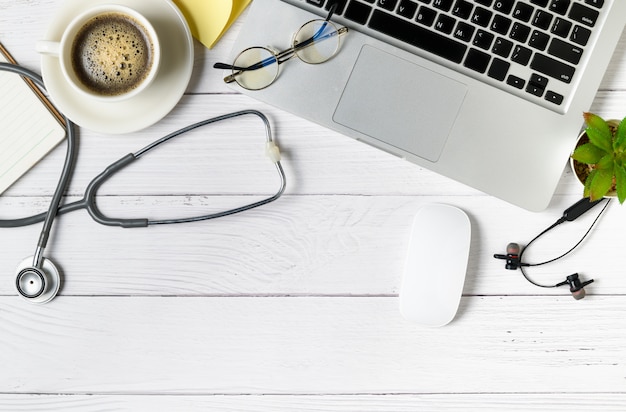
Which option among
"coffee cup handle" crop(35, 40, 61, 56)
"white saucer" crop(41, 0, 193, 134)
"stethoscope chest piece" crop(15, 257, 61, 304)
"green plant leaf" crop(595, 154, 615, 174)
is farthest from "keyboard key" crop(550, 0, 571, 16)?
"stethoscope chest piece" crop(15, 257, 61, 304)

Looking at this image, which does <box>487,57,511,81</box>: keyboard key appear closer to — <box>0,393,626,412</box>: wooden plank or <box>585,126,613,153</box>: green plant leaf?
<box>585,126,613,153</box>: green plant leaf

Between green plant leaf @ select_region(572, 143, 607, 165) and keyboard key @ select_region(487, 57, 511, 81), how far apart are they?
14 cm

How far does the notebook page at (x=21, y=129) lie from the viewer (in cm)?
82

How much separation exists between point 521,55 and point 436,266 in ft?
1.03

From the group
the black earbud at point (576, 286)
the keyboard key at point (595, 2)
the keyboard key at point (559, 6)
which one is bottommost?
the black earbud at point (576, 286)

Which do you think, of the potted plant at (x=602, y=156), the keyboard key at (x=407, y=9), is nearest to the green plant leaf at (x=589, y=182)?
the potted plant at (x=602, y=156)

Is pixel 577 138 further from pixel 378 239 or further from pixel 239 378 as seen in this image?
pixel 239 378

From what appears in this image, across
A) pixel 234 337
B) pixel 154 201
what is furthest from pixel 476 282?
pixel 154 201

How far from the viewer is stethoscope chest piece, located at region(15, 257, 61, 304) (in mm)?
819

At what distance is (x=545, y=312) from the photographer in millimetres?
843

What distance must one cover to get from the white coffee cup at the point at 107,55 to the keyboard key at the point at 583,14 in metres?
0.56

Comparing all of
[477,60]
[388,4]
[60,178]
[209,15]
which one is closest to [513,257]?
[477,60]

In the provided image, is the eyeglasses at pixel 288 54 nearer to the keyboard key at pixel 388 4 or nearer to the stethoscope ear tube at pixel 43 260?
A: the keyboard key at pixel 388 4

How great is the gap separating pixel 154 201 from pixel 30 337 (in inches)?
10.9
